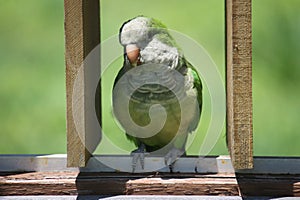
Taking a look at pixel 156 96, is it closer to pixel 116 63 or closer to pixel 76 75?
pixel 76 75

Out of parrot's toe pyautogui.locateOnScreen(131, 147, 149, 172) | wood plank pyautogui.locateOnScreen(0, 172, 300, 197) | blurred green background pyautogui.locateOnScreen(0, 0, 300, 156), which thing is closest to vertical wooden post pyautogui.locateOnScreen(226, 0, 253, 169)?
wood plank pyautogui.locateOnScreen(0, 172, 300, 197)

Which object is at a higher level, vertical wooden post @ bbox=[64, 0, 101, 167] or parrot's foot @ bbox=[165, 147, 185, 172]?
vertical wooden post @ bbox=[64, 0, 101, 167]

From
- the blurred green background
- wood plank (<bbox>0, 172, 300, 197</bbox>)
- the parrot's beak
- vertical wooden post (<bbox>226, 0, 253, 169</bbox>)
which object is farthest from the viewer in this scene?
the blurred green background

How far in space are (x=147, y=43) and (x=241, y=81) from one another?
414mm

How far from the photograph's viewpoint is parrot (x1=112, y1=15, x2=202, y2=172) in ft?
5.92

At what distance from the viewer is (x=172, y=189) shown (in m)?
1.62

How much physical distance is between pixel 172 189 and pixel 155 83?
329 millimetres

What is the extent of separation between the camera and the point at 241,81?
1478 millimetres

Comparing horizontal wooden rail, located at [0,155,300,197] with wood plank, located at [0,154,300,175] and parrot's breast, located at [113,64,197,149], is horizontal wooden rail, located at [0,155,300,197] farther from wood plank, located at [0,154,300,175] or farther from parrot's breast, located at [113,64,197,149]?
parrot's breast, located at [113,64,197,149]

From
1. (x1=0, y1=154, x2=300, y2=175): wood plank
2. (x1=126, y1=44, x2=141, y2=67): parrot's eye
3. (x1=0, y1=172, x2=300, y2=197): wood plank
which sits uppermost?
(x1=126, y1=44, x2=141, y2=67): parrot's eye

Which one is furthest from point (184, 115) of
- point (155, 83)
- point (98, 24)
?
point (98, 24)

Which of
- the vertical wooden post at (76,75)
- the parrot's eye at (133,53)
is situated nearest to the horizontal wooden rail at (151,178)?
the vertical wooden post at (76,75)

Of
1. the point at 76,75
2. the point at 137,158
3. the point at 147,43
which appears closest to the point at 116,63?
the point at 147,43

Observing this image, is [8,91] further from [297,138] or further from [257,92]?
[297,138]
